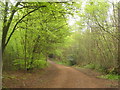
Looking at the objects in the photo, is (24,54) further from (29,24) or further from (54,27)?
(29,24)

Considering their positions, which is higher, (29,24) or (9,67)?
(29,24)

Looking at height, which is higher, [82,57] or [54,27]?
[54,27]

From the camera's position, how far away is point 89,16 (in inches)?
323

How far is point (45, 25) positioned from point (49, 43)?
3.00 m

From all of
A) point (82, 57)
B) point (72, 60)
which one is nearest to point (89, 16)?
point (82, 57)

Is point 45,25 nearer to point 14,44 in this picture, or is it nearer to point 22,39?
point 22,39

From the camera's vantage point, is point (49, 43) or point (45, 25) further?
point (49, 43)

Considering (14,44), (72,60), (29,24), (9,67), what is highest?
(29,24)

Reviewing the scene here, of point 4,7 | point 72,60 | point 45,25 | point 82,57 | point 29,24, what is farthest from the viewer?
point 72,60

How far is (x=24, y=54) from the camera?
884 cm

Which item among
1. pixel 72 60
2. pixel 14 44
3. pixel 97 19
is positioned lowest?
pixel 72 60

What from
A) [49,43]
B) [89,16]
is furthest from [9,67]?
[89,16]

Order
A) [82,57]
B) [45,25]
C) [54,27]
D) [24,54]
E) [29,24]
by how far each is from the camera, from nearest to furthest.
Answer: [29,24] → [45,25] → [54,27] → [24,54] → [82,57]

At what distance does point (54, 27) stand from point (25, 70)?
457 cm
